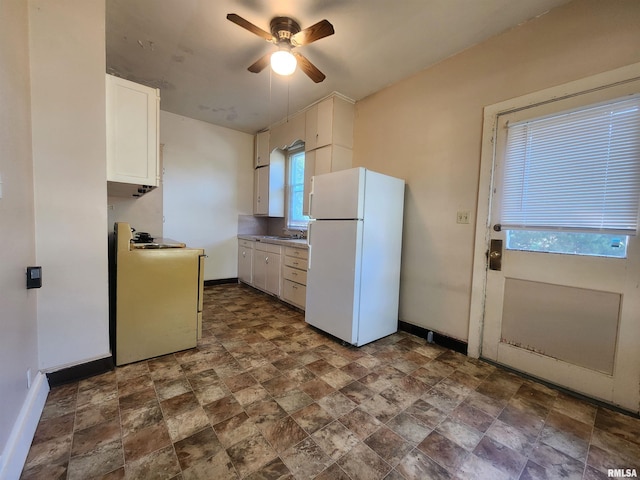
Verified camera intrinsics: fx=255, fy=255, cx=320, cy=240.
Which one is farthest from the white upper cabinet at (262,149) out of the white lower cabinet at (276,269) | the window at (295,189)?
the white lower cabinet at (276,269)

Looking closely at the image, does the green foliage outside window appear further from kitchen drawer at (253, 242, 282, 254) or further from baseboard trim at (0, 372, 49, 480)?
baseboard trim at (0, 372, 49, 480)

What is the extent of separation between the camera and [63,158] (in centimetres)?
163

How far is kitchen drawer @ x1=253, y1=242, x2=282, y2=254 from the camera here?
357 cm

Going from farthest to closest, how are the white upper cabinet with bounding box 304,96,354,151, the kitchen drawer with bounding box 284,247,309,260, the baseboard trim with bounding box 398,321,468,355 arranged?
the white upper cabinet with bounding box 304,96,354,151
the kitchen drawer with bounding box 284,247,309,260
the baseboard trim with bounding box 398,321,468,355

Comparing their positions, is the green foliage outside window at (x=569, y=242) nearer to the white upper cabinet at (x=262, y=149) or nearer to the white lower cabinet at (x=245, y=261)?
the white lower cabinet at (x=245, y=261)

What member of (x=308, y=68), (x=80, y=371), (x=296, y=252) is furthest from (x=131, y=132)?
(x=296, y=252)

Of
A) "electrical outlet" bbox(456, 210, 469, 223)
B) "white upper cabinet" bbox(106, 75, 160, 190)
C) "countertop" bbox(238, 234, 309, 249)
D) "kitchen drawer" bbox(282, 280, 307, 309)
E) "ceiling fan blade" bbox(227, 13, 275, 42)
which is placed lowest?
"kitchen drawer" bbox(282, 280, 307, 309)

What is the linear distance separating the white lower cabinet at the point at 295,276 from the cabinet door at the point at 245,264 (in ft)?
3.37

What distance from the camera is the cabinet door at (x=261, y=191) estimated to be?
175 inches

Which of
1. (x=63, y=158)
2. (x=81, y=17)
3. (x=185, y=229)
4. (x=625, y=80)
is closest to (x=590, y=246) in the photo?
(x=625, y=80)

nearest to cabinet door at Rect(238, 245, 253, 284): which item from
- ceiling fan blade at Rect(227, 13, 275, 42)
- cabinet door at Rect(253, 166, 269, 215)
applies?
cabinet door at Rect(253, 166, 269, 215)

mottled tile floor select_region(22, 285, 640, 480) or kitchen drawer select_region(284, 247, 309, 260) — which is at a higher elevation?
kitchen drawer select_region(284, 247, 309, 260)

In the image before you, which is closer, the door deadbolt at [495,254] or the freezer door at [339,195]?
the door deadbolt at [495,254]

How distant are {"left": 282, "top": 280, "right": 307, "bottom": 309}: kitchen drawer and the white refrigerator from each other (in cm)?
38
